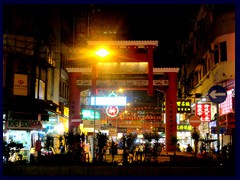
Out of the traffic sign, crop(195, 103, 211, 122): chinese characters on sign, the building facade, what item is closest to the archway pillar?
the building facade

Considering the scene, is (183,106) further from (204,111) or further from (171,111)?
(171,111)

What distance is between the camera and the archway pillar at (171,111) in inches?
1148

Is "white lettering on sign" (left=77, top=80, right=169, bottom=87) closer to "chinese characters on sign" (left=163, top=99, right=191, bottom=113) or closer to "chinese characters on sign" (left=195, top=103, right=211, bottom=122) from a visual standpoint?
"chinese characters on sign" (left=195, top=103, right=211, bottom=122)

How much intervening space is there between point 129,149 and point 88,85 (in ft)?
36.4

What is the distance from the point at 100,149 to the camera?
63.8 feet

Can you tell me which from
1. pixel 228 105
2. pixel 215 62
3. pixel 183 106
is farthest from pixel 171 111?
pixel 183 106

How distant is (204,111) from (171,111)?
4509 millimetres

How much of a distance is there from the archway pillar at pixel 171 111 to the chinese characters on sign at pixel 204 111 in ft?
12.0

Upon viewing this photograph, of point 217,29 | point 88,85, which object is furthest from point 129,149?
point 217,29

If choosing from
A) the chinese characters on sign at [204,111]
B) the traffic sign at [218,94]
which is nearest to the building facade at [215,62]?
the chinese characters on sign at [204,111]

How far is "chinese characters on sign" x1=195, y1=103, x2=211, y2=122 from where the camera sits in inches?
1278

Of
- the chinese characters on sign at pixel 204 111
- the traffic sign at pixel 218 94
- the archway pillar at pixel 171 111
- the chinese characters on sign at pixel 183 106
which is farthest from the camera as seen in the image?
the chinese characters on sign at pixel 183 106

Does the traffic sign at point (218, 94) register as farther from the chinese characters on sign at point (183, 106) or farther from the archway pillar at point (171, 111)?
the chinese characters on sign at point (183, 106)

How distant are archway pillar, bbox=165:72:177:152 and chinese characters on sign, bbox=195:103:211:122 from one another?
366 cm
